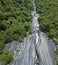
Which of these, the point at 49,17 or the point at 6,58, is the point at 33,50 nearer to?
the point at 6,58

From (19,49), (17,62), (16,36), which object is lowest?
(17,62)

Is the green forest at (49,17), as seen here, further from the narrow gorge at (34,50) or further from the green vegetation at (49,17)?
the narrow gorge at (34,50)

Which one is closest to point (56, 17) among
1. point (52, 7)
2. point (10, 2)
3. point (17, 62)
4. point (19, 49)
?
point (52, 7)

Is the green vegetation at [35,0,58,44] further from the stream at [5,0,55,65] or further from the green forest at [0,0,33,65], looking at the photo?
the green forest at [0,0,33,65]

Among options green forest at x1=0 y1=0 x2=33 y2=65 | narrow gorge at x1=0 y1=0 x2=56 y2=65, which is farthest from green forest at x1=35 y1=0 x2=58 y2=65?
green forest at x1=0 y1=0 x2=33 y2=65

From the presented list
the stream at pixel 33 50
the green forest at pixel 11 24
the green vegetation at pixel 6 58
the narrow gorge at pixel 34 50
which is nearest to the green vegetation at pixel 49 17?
the narrow gorge at pixel 34 50

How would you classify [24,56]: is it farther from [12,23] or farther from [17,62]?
[12,23]

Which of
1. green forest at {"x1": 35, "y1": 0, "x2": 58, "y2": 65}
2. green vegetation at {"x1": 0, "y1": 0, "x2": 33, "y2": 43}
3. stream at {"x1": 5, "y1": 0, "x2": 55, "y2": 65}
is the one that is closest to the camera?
stream at {"x1": 5, "y1": 0, "x2": 55, "y2": 65}
